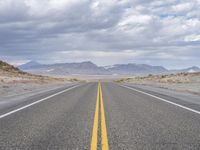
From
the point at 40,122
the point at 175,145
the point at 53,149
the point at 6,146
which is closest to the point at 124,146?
the point at 175,145

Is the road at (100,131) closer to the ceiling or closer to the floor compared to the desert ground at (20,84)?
closer to the floor

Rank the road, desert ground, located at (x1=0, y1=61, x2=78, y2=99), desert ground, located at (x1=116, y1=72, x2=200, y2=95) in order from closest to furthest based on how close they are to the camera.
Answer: the road < desert ground, located at (x1=0, y1=61, x2=78, y2=99) < desert ground, located at (x1=116, y1=72, x2=200, y2=95)

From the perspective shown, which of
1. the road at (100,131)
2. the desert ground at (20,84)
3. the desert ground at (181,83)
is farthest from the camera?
the desert ground at (181,83)

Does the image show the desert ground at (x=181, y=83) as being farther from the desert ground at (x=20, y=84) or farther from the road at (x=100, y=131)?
the road at (x=100, y=131)

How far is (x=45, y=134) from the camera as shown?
739 cm

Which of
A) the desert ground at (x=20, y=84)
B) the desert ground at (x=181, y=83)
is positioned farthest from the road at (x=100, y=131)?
the desert ground at (x=181, y=83)

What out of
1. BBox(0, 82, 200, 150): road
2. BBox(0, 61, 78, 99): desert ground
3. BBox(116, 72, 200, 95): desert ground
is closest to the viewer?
BBox(0, 82, 200, 150): road

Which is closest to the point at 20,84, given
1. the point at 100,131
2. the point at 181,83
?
the point at 181,83

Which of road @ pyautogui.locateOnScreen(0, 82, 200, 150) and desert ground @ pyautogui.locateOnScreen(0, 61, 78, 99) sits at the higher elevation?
desert ground @ pyautogui.locateOnScreen(0, 61, 78, 99)

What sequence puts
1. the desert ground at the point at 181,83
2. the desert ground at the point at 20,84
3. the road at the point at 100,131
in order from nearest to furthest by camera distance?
the road at the point at 100,131 → the desert ground at the point at 20,84 → the desert ground at the point at 181,83

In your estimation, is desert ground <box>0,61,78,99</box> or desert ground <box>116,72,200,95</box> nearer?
desert ground <box>0,61,78,99</box>

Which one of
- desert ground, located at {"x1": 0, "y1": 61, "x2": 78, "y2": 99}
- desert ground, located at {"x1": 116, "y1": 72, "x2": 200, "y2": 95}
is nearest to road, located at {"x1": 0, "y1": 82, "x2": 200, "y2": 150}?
desert ground, located at {"x1": 0, "y1": 61, "x2": 78, "y2": 99}

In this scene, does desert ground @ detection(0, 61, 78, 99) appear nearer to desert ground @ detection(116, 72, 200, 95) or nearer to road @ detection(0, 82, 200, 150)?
road @ detection(0, 82, 200, 150)

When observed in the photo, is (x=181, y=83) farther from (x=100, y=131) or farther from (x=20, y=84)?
A: (x=100, y=131)
